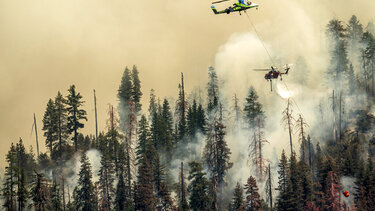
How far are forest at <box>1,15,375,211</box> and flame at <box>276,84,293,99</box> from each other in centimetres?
433

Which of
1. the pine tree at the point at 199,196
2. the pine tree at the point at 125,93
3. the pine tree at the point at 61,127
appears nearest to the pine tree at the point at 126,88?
the pine tree at the point at 125,93

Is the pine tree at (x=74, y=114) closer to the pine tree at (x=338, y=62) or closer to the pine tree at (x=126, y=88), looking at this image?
the pine tree at (x=126, y=88)

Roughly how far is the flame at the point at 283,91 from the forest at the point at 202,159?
4.33 meters

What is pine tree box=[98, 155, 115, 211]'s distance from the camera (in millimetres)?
95125

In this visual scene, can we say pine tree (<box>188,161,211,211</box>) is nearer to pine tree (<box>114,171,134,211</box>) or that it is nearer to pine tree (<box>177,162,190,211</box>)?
pine tree (<box>177,162,190,211</box>)

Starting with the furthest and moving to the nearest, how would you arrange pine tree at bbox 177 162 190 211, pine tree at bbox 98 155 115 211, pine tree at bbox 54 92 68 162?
pine tree at bbox 54 92 68 162, pine tree at bbox 98 155 115 211, pine tree at bbox 177 162 190 211

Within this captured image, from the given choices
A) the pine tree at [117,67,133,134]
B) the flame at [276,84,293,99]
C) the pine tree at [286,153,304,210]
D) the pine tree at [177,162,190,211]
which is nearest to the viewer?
the pine tree at [177,162,190,211]

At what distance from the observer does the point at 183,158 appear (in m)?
115

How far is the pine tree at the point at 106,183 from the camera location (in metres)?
95.1

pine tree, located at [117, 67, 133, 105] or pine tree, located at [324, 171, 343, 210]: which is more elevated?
pine tree, located at [117, 67, 133, 105]

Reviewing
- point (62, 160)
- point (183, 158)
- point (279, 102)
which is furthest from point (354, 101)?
point (62, 160)

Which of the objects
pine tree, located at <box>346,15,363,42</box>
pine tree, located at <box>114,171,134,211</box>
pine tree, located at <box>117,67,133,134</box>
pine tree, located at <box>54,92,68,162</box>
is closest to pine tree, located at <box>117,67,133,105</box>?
pine tree, located at <box>117,67,133,134</box>

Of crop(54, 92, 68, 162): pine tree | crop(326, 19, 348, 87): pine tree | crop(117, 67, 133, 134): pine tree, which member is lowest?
crop(54, 92, 68, 162): pine tree

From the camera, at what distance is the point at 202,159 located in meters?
113
